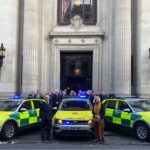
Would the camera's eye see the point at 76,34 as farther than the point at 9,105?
Yes

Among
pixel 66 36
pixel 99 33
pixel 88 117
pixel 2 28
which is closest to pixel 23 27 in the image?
pixel 2 28

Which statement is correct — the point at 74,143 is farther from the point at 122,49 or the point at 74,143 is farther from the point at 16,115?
the point at 122,49

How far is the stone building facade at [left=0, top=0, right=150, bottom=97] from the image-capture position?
77.8 feet

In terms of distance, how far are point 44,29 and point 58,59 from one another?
81.9 inches

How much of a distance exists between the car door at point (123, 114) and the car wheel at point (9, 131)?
414 centimetres

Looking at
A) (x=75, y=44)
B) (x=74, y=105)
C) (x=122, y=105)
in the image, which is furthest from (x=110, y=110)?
(x=75, y=44)

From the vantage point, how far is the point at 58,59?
25.5m

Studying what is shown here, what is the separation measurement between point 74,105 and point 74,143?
2252 millimetres

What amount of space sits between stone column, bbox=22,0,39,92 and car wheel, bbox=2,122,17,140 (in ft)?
26.6

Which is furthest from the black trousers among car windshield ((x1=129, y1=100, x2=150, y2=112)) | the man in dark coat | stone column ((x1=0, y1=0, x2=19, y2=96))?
stone column ((x1=0, y1=0, x2=19, y2=96))

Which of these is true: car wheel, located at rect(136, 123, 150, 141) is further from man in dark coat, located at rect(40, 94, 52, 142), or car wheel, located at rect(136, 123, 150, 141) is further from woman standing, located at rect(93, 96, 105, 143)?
man in dark coat, located at rect(40, 94, 52, 142)

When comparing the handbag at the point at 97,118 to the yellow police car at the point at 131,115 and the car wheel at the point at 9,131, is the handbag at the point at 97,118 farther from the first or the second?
the car wheel at the point at 9,131

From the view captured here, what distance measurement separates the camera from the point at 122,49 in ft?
77.3

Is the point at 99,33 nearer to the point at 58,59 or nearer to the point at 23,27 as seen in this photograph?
the point at 58,59
